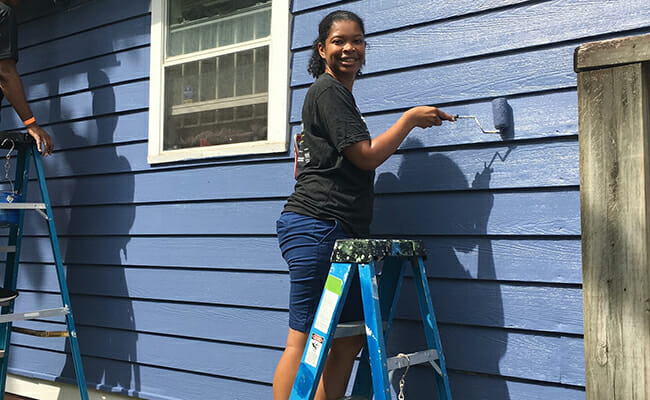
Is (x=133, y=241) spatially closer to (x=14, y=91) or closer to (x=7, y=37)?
(x=14, y=91)

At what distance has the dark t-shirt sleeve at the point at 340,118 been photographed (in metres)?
2.02

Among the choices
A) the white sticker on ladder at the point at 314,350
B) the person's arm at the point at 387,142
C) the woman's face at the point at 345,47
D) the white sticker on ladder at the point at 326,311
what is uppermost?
the woman's face at the point at 345,47

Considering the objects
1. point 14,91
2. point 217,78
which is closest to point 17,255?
point 14,91

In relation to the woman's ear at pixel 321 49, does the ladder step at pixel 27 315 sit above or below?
below

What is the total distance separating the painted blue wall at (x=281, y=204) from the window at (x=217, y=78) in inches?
3.1

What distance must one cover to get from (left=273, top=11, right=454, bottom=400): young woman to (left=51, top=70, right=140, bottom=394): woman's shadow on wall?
1511mm

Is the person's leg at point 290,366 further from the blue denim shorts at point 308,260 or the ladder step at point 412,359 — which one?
the ladder step at point 412,359

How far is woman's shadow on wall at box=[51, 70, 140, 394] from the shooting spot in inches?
133

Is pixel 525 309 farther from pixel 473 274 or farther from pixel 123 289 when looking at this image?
pixel 123 289

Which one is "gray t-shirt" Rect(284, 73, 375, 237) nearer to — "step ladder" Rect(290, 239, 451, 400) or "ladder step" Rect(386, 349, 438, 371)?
"step ladder" Rect(290, 239, 451, 400)

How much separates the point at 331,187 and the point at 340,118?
0.74 ft

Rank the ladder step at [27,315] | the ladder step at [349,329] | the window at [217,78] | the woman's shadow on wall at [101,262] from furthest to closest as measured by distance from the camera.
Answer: the woman's shadow on wall at [101,262] < the ladder step at [27,315] < the window at [217,78] < the ladder step at [349,329]

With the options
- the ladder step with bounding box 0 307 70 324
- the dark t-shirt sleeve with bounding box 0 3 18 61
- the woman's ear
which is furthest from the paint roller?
the dark t-shirt sleeve with bounding box 0 3 18 61

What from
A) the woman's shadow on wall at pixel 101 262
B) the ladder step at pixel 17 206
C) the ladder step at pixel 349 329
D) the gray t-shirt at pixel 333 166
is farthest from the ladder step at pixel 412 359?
the ladder step at pixel 17 206
